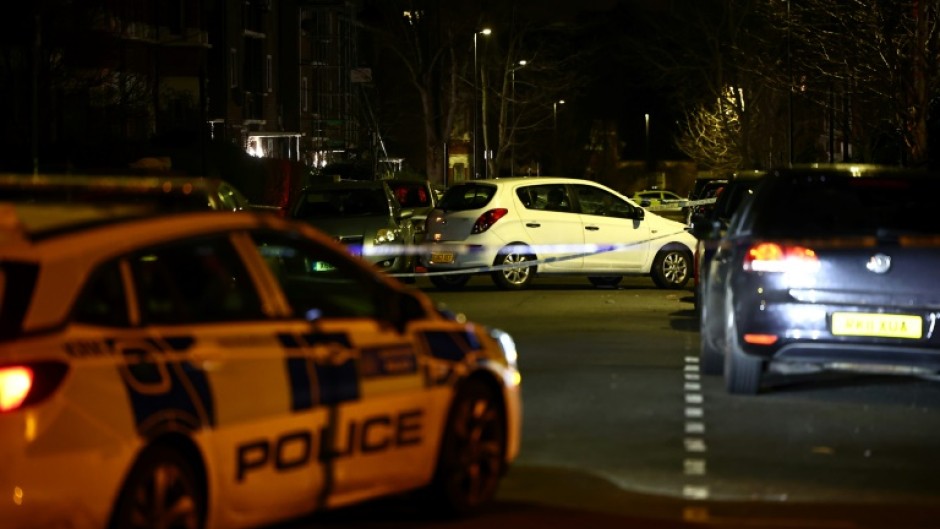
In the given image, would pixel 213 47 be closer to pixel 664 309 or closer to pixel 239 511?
pixel 664 309

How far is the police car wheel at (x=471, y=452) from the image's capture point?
8219mm

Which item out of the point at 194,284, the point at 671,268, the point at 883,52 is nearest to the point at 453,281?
the point at 671,268

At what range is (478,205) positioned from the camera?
80.3ft

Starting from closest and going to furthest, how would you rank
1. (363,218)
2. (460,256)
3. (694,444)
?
(694,444), (460,256), (363,218)

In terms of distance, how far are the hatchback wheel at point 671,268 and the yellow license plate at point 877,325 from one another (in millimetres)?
13043

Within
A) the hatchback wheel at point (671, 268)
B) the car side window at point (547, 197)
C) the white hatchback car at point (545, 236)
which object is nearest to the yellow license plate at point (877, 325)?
the white hatchback car at point (545, 236)

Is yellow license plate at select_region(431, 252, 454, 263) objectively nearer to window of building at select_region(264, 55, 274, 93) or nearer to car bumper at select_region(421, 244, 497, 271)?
car bumper at select_region(421, 244, 497, 271)

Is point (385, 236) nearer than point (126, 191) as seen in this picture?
No

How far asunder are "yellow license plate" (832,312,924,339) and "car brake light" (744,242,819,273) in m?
0.40

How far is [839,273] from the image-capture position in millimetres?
11875

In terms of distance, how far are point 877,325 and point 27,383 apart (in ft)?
23.9

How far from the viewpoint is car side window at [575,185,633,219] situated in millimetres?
25062

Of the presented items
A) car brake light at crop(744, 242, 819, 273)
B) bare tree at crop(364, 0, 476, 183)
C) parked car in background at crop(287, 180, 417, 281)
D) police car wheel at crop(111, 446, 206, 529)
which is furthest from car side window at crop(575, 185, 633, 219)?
bare tree at crop(364, 0, 476, 183)

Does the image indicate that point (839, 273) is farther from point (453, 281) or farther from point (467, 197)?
point (453, 281)
